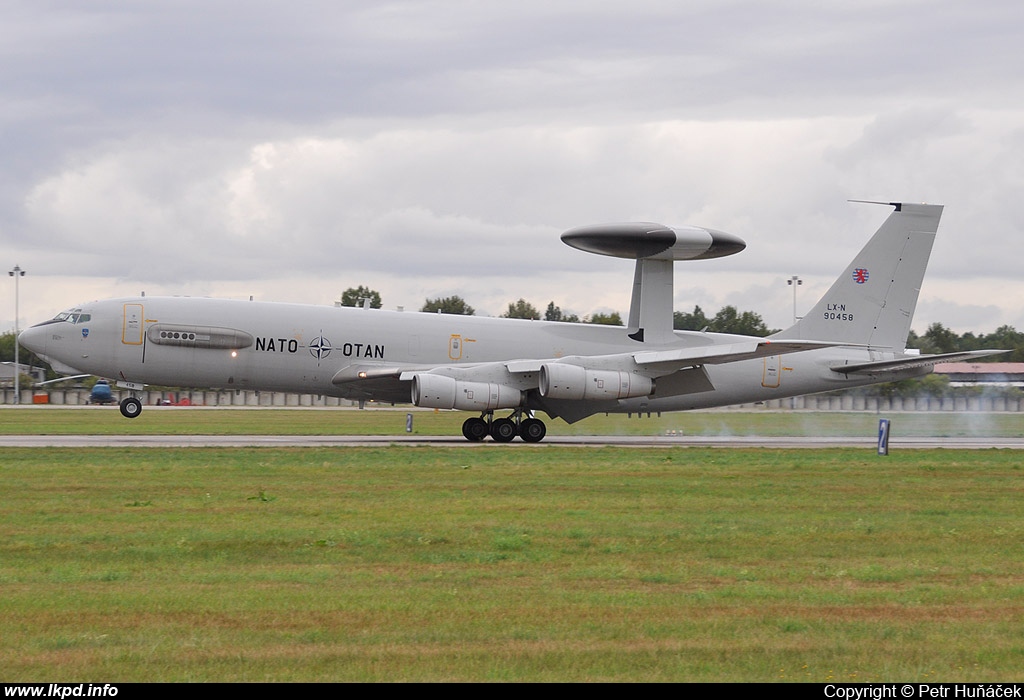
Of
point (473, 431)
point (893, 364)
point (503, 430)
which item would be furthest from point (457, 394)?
point (893, 364)

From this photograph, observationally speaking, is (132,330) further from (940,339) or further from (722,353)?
(940,339)

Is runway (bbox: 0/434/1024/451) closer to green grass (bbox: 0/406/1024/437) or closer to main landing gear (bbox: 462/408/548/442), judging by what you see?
main landing gear (bbox: 462/408/548/442)

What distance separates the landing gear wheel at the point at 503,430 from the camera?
32.4 metres

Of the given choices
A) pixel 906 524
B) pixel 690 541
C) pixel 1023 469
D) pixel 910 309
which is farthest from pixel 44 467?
pixel 910 309

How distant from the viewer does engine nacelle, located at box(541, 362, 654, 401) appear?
31.3 m

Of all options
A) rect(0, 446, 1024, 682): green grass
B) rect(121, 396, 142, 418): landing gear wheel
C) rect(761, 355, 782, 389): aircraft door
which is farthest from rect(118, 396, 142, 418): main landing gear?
rect(761, 355, 782, 389): aircraft door

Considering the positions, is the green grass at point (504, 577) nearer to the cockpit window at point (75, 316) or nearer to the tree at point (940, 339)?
the cockpit window at point (75, 316)

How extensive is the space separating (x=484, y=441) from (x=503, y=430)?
3.13 feet

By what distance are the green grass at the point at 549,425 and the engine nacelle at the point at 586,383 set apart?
7.07m

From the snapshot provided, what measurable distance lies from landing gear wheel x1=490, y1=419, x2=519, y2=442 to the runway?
0.32 meters

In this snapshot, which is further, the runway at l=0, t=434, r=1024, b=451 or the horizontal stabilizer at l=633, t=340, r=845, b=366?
the horizontal stabilizer at l=633, t=340, r=845, b=366

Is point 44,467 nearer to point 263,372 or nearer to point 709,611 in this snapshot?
point 263,372

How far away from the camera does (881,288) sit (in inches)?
1409

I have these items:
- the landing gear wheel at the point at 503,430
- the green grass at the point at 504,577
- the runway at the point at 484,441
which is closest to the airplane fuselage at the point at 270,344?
the landing gear wheel at the point at 503,430
